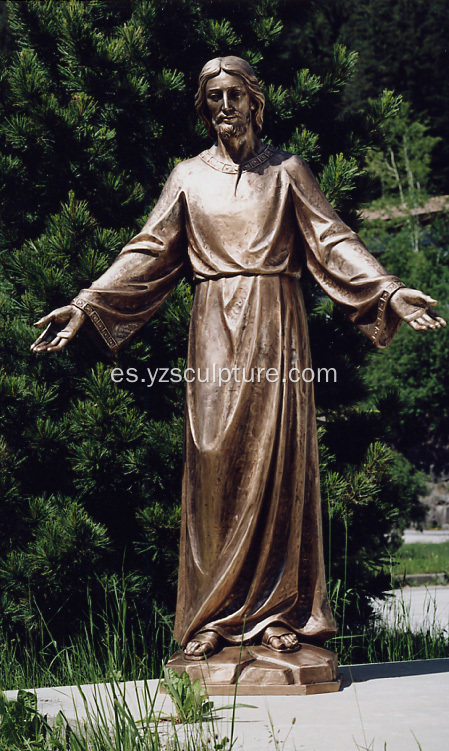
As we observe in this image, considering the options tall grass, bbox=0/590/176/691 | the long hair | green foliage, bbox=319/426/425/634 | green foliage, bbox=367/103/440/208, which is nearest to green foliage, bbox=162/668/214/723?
tall grass, bbox=0/590/176/691

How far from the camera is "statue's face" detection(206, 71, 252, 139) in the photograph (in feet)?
13.6

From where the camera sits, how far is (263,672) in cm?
374

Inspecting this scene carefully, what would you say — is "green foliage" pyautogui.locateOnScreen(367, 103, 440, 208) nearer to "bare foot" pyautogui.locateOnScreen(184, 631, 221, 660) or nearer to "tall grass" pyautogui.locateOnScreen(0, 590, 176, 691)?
"tall grass" pyautogui.locateOnScreen(0, 590, 176, 691)

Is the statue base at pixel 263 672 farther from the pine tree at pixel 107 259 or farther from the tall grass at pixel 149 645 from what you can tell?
the pine tree at pixel 107 259

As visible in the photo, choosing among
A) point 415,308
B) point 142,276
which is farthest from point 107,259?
point 415,308

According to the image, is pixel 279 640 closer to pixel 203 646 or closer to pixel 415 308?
pixel 203 646

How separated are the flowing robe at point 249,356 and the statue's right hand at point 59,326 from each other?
53mm

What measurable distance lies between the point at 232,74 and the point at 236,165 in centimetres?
36

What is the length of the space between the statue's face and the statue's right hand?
0.96 m

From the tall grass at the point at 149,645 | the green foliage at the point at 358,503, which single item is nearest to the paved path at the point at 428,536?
the green foliage at the point at 358,503

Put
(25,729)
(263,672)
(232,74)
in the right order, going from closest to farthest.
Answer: (25,729), (263,672), (232,74)

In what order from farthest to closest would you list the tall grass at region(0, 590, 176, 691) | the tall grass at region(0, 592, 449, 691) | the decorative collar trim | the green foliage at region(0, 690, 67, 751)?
the tall grass at region(0, 592, 449, 691) < the tall grass at region(0, 590, 176, 691) < the decorative collar trim < the green foliage at region(0, 690, 67, 751)

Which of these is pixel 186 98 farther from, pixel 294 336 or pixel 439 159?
pixel 439 159

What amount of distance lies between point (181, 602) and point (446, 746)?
4.55ft
